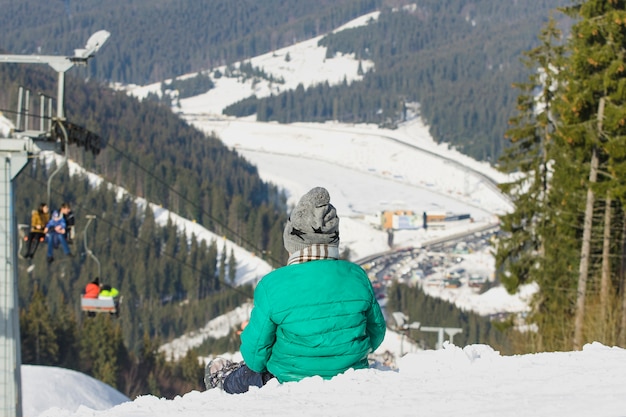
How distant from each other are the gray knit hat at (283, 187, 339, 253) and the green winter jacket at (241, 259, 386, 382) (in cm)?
Answer: 11

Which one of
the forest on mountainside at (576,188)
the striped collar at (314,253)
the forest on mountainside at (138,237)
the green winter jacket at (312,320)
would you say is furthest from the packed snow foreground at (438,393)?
the forest on mountainside at (138,237)

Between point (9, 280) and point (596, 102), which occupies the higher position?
point (596, 102)

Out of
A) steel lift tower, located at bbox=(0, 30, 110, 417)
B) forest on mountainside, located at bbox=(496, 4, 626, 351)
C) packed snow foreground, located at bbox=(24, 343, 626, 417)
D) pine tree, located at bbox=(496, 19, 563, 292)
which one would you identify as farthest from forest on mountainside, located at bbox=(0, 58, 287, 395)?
packed snow foreground, located at bbox=(24, 343, 626, 417)

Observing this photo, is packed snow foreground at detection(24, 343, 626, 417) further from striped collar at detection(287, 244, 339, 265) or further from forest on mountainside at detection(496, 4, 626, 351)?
forest on mountainside at detection(496, 4, 626, 351)

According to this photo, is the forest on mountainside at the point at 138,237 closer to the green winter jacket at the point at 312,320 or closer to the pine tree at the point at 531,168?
the pine tree at the point at 531,168

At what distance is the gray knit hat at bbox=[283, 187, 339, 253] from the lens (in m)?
4.48

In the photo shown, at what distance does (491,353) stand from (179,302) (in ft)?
291

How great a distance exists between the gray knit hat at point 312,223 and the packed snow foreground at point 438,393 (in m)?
0.70

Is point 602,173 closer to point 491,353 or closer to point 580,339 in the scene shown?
point 580,339

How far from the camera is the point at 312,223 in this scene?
4504 mm

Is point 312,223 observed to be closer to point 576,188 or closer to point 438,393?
point 438,393

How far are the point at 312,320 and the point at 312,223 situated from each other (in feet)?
1.50

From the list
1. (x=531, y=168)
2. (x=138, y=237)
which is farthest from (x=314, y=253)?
(x=138, y=237)

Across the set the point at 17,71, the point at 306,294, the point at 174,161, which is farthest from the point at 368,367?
the point at 17,71
